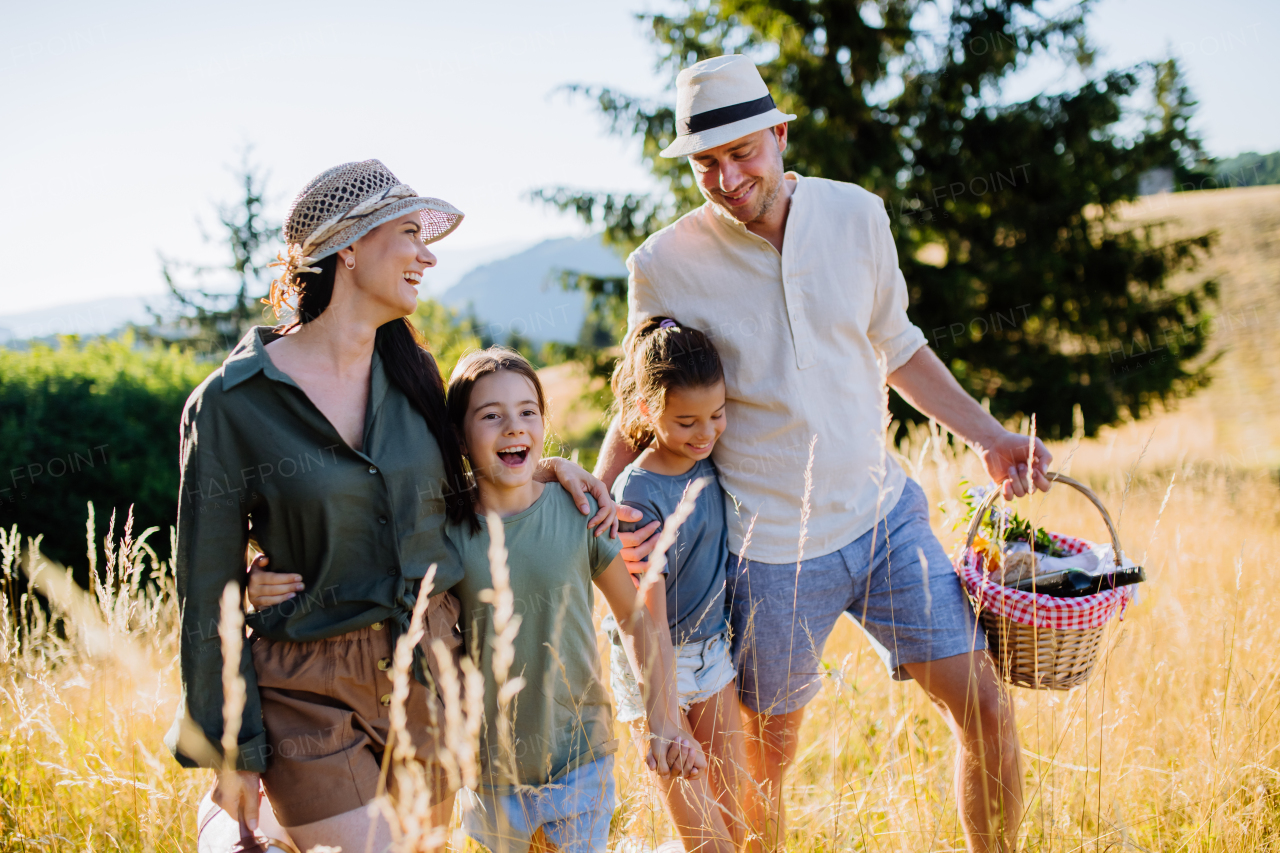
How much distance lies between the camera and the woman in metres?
1.86

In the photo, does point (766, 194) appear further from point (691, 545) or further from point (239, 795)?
point (239, 795)

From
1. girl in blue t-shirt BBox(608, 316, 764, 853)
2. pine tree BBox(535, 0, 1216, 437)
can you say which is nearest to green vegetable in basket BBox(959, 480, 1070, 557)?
girl in blue t-shirt BBox(608, 316, 764, 853)

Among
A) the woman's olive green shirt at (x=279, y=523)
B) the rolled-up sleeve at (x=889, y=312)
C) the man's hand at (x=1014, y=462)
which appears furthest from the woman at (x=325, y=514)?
the man's hand at (x=1014, y=462)

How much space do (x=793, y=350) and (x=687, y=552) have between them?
27.5 inches

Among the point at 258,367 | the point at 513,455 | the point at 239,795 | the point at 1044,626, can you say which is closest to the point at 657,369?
the point at 513,455

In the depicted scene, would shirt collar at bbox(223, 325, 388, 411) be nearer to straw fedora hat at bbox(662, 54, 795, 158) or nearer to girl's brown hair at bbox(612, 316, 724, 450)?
girl's brown hair at bbox(612, 316, 724, 450)

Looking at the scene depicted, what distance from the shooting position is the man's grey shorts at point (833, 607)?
238cm

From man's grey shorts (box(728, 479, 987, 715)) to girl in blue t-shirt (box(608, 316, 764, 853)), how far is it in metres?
0.09

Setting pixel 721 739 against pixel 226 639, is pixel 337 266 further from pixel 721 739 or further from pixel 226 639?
pixel 721 739

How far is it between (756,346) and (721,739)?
3.88 ft

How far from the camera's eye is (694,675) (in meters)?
2.34

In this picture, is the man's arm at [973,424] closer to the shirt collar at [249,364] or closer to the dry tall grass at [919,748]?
the dry tall grass at [919,748]

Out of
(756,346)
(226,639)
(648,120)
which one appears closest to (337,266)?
(226,639)

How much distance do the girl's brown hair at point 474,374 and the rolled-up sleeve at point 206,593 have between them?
0.59 m
